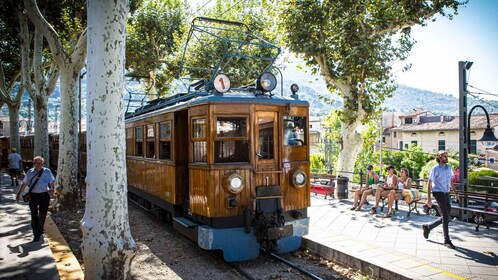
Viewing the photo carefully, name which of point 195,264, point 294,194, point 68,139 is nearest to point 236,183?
point 294,194

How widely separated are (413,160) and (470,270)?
46.0 m

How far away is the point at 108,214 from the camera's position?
5066 mm

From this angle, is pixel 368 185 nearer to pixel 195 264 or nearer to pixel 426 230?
pixel 426 230

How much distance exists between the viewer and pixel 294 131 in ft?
23.7

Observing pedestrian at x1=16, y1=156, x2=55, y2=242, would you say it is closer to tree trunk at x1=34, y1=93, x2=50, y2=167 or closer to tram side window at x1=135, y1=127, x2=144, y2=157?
tram side window at x1=135, y1=127, x2=144, y2=157

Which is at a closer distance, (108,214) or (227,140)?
(108,214)

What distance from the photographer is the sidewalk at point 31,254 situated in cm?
554

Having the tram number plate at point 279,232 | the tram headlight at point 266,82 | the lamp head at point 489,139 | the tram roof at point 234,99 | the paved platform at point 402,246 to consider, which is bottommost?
the paved platform at point 402,246

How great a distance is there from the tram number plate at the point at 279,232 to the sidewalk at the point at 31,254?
2.91 meters

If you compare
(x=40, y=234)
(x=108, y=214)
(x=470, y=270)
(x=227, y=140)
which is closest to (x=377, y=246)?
(x=470, y=270)

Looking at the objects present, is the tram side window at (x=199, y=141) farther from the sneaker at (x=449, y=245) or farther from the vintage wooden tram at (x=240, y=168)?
the sneaker at (x=449, y=245)

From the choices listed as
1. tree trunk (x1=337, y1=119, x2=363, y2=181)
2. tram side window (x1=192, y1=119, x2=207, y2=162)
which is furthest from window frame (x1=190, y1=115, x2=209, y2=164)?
tree trunk (x1=337, y1=119, x2=363, y2=181)

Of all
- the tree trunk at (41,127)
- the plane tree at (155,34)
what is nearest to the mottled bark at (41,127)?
the tree trunk at (41,127)

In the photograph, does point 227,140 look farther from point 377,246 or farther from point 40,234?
point 40,234
